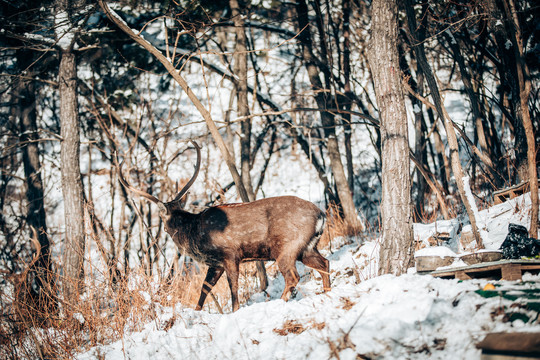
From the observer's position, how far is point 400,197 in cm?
474

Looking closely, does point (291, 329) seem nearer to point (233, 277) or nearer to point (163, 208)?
point (233, 277)

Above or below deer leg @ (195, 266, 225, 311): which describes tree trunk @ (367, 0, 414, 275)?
above

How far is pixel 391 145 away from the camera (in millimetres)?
4855

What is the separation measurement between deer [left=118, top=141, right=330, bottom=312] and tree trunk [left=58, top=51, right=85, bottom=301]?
2.64m

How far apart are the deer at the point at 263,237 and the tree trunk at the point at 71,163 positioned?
8.67ft

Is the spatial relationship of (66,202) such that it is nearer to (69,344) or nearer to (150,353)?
(69,344)

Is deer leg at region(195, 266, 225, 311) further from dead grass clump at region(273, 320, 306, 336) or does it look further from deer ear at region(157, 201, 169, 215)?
→ dead grass clump at region(273, 320, 306, 336)

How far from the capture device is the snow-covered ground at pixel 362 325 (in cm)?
308

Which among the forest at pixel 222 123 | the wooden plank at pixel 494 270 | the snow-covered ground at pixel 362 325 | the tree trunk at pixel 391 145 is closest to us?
the snow-covered ground at pixel 362 325

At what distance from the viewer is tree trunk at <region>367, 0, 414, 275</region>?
15.3 feet

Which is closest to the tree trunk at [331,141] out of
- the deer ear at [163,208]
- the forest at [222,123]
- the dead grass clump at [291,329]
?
the forest at [222,123]

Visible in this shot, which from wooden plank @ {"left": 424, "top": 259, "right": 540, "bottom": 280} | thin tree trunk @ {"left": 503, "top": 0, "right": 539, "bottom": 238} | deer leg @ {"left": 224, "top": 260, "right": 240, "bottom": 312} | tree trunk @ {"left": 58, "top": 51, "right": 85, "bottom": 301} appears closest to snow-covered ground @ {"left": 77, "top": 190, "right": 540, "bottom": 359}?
wooden plank @ {"left": 424, "top": 259, "right": 540, "bottom": 280}

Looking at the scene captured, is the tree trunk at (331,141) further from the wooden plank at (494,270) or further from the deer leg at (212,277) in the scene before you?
the wooden plank at (494,270)

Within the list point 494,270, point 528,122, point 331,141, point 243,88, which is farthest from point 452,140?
point 243,88
